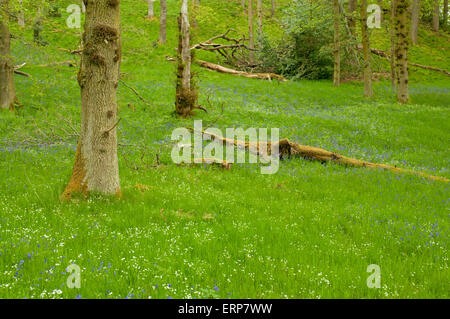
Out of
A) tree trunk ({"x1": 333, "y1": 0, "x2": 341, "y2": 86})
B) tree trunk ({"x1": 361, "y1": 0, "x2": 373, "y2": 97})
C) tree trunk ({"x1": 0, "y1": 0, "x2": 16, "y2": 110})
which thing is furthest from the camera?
tree trunk ({"x1": 333, "y1": 0, "x2": 341, "y2": 86})

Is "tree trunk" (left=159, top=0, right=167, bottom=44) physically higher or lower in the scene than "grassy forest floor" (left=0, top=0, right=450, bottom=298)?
higher

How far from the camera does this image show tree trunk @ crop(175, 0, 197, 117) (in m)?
17.7

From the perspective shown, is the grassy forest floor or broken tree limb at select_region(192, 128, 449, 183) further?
broken tree limb at select_region(192, 128, 449, 183)

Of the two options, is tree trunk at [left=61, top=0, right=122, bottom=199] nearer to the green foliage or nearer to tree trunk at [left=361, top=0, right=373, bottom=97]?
tree trunk at [left=361, top=0, right=373, bottom=97]

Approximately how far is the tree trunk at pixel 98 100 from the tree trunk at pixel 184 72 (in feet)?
33.8

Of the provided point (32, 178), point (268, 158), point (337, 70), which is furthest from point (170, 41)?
point (32, 178)

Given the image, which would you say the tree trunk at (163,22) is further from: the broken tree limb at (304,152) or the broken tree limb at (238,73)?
the broken tree limb at (304,152)

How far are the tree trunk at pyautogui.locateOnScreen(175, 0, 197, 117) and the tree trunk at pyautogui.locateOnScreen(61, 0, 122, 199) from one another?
10306mm

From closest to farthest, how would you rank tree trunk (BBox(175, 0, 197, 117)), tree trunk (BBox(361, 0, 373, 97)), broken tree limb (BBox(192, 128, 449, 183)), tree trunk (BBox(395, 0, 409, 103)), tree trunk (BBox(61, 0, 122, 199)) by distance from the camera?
1. tree trunk (BBox(61, 0, 122, 199))
2. broken tree limb (BBox(192, 128, 449, 183))
3. tree trunk (BBox(175, 0, 197, 117))
4. tree trunk (BBox(395, 0, 409, 103))
5. tree trunk (BBox(361, 0, 373, 97))

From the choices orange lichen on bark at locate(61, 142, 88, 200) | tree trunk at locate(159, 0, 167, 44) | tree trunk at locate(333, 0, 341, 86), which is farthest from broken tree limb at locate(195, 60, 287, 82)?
orange lichen on bark at locate(61, 142, 88, 200)

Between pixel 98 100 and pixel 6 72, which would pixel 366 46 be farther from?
pixel 98 100

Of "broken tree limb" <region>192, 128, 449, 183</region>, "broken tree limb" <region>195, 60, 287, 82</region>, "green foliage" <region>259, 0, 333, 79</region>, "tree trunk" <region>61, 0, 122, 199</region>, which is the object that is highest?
"green foliage" <region>259, 0, 333, 79</region>

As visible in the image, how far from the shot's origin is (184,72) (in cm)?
1800

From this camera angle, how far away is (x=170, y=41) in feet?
135
